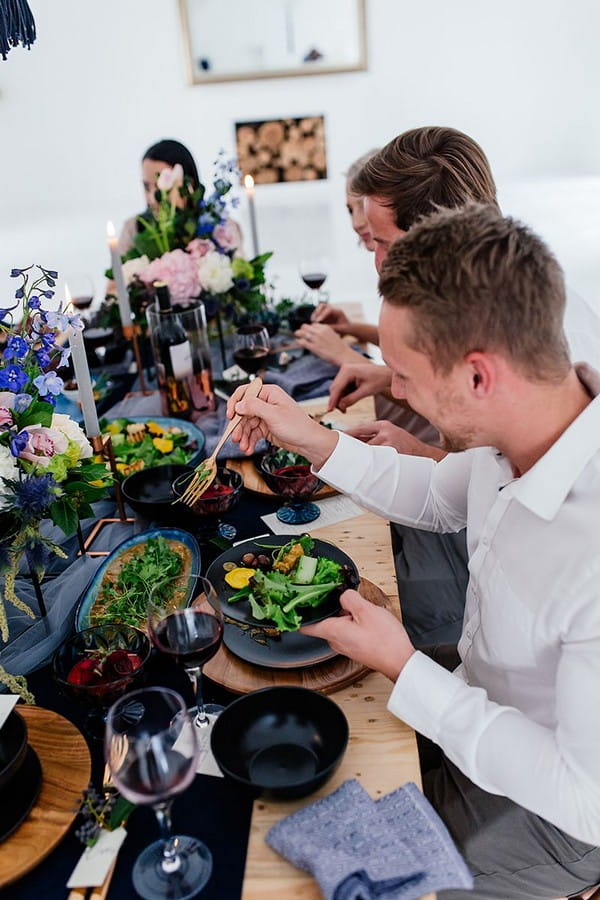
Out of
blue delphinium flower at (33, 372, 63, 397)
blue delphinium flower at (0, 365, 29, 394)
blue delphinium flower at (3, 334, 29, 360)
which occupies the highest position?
blue delphinium flower at (3, 334, 29, 360)

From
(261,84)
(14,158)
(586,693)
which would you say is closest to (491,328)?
(586,693)

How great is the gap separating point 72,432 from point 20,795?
567mm

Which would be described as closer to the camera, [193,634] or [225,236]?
[193,634]

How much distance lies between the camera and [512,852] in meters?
1.14

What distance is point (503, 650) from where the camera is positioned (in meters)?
1.12

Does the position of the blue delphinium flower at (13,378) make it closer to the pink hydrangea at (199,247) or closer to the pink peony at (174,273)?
the pink peony at (174,273)

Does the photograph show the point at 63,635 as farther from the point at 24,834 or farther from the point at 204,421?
the point at 204,421

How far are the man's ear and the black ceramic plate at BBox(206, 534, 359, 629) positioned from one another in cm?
41

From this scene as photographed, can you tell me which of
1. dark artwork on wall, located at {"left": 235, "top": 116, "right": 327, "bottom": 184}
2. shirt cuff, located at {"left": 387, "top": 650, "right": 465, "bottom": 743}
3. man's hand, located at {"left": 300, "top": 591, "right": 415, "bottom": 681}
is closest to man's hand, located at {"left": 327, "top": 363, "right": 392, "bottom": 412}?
man's hand, located at {"left": 300, "top": 591, "right": 415, "bottom": 681}

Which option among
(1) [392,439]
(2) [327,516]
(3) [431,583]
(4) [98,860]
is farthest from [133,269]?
(4) [98,860]

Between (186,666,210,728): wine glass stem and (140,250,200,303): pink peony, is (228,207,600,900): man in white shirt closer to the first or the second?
(186,666,210,728): wine glass stem

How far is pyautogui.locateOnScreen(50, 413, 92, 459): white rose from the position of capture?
127cm

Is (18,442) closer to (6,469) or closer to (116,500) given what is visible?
(6,469)

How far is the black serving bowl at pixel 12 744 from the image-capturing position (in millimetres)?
932
